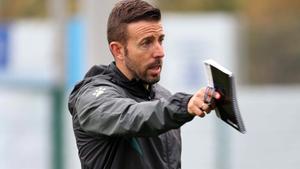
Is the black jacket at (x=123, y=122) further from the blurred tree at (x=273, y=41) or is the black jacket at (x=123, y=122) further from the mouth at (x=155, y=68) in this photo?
the blurred tree at (x=273, y=41)

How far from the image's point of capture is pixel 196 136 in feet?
39.2

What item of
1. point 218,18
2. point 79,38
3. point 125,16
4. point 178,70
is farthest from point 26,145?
point 218,18

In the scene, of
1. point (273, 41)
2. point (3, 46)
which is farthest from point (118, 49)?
point (273, 41)

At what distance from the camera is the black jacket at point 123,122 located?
505 centimetres

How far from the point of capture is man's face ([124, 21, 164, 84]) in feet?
17.7

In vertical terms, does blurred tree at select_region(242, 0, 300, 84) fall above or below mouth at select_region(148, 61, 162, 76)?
below

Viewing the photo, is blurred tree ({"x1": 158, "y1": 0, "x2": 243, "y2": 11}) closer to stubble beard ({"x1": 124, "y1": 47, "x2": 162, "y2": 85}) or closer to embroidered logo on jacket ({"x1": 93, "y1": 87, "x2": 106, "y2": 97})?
stubble beard ({"x1": 124, "y1": 47, "x2": 162, "y2": 85})

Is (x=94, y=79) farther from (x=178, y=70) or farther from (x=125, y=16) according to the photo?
(x=178, y=70)

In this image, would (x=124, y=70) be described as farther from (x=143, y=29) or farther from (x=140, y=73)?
(x=143, y=29)

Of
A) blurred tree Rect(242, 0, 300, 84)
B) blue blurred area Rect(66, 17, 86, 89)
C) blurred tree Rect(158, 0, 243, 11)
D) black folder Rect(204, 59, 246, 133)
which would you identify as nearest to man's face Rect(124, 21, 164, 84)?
black folder Rect(204, 59, 246, 133)

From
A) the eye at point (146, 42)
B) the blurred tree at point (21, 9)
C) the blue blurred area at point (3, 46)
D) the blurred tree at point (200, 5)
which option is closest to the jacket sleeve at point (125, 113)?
the eye at point (146, 42)

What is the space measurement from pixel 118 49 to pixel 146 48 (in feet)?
0.62

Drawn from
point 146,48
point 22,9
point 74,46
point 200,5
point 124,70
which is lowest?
point 22,9

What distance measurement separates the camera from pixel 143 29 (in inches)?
214
